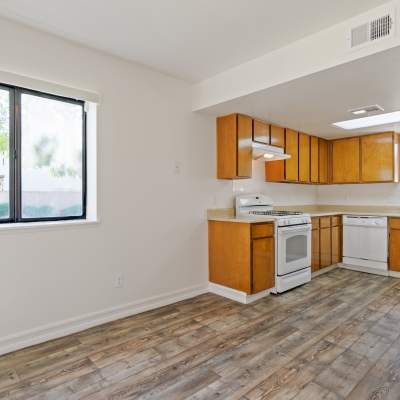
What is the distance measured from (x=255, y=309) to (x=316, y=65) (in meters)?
2.44

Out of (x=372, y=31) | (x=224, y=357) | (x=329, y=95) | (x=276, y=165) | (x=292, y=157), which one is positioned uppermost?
(x=372, y=31)

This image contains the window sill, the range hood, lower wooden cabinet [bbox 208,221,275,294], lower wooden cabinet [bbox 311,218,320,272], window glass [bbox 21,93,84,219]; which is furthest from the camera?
lower wooden cabinet [bbox 311,218,320,272]

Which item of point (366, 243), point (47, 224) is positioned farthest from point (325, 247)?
point (47, 224)

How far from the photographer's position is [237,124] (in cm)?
362

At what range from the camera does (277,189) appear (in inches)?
192

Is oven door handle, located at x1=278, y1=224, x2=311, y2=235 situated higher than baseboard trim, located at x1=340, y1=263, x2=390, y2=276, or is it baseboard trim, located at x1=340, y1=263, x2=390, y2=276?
oven door handle, located at x1=278, y1=224, x2=311, y2=235

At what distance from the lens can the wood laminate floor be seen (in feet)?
6.05

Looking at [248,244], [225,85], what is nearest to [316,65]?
[225,85]

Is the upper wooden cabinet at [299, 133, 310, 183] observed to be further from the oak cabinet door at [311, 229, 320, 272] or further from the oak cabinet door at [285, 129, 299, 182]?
the oak cabinet door at [311, 229, 320, 272]

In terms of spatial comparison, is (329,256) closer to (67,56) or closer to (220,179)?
(220,179)

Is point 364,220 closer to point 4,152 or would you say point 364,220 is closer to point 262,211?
point 262,211

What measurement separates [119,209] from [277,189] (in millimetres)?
2867

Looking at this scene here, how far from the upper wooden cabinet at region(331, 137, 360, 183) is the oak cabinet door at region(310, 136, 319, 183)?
1.56 feet

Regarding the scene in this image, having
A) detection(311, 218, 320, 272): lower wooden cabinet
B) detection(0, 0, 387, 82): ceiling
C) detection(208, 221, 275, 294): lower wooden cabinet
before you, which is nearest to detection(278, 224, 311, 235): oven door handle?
detection(208, 221, 275, 294): lower wooden cabinet
